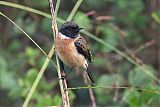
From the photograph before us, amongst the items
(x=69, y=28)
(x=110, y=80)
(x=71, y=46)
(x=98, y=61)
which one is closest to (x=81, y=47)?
(x=71, y=46)

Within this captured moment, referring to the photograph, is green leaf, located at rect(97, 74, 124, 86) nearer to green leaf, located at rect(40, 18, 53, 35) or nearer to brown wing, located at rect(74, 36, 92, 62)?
green leaf, located at rect(40, 18, 53, 35)

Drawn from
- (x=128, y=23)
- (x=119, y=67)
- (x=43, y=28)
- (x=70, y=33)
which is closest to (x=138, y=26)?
(x=128, y=23)

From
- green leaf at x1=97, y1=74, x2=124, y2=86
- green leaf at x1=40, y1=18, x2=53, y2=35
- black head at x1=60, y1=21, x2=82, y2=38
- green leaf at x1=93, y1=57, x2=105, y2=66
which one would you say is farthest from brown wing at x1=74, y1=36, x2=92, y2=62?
green leaf at x1=40, y1=18, x2=53, y2=35

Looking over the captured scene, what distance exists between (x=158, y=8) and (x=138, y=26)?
295mm

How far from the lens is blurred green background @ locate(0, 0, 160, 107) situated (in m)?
5.16

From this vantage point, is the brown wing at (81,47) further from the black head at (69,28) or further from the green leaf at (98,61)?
the green leaf at (98,61)

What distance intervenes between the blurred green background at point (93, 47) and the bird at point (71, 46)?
951 millimetres

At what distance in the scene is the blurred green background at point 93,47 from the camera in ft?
16.9

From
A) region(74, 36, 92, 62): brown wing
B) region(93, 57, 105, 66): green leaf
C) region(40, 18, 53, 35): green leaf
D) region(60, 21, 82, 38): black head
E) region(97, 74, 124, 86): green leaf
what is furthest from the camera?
region(40, 18, 53, 35): green leaf

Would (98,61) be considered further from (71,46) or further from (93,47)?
(71,46)

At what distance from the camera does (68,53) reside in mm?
3809

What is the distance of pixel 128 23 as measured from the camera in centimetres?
581

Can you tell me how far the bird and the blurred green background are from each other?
0.95 metres

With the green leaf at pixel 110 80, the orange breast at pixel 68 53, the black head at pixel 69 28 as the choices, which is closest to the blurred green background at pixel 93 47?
the green leaf at pixel 110 80
